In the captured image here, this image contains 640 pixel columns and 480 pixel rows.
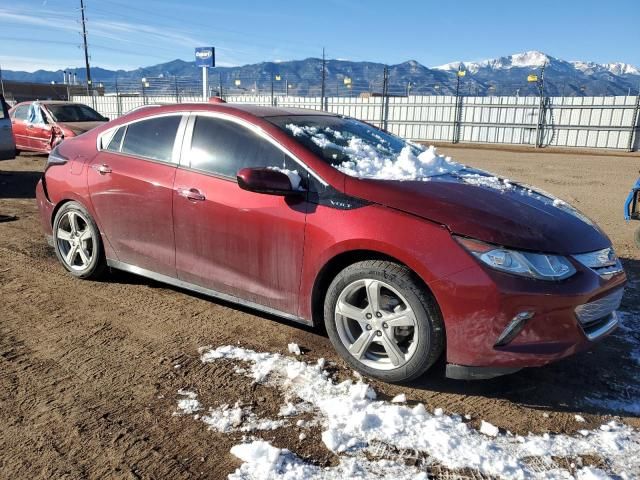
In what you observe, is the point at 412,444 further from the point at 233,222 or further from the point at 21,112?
the point at 21,112

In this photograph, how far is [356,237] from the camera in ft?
9.83

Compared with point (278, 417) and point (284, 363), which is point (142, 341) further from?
point (278, 417)

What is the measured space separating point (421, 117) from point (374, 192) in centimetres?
2493

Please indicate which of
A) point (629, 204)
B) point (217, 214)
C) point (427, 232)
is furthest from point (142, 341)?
point (629, 204)

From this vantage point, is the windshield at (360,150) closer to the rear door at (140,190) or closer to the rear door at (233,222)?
the rear door at (233,222)

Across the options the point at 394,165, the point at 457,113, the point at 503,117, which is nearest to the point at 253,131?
the point at 394,165

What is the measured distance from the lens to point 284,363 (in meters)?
3.27

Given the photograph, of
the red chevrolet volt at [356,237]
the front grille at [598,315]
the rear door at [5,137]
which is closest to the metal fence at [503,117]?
the rear door at [5,137]

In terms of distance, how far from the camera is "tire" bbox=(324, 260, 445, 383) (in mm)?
2855

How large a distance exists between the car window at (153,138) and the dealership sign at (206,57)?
3075cm

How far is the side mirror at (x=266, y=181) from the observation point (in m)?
3.17

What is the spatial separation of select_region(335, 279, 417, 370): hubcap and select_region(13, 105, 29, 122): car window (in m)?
12.8

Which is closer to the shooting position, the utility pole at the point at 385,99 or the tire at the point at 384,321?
the tire at the point at 384,321

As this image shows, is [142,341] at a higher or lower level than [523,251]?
lower
